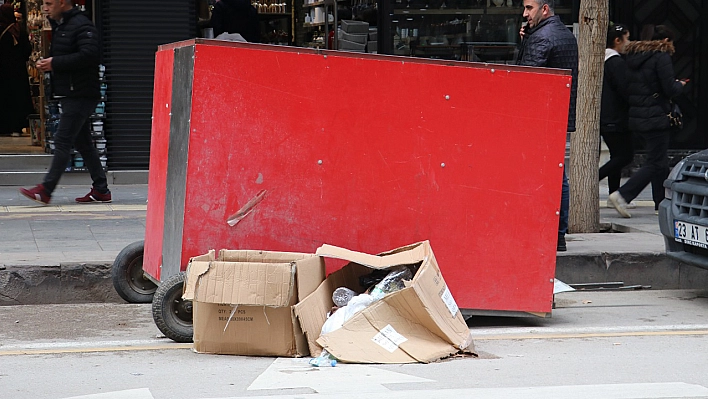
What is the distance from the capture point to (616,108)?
10.6 meters

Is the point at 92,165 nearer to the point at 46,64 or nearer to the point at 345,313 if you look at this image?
the point at 46,64

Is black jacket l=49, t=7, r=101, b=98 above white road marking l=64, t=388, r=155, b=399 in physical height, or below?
above

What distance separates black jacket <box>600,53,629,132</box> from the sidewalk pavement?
2.90 feet

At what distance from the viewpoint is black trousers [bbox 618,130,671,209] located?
33.7 feet

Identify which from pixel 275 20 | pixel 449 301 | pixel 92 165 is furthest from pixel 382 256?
pixel 275 20

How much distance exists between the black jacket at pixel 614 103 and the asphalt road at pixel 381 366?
13.3 ft

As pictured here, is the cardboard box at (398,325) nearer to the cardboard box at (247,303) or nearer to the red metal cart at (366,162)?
the cardboard box at (247,303)

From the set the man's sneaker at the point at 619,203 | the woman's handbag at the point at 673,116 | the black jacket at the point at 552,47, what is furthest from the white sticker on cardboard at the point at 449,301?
→ the woman's handbag at the point at 673,116

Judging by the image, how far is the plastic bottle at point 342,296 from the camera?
5754 mm

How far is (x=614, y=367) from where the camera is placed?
5.41 meters

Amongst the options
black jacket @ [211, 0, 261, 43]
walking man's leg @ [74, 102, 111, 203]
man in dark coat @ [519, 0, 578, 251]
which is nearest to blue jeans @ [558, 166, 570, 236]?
man in dark coat @ [519, 0, 578, 251]

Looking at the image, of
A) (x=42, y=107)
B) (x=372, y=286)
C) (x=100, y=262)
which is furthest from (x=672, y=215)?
(x=42, y=107)

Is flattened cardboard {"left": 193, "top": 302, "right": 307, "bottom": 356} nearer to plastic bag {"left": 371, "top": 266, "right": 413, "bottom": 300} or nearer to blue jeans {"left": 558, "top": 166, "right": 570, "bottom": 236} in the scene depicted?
plastic bag {"left": 371, "top": 266, "right": 413, "bottom": 300}

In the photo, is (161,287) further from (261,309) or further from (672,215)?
(672,215)
